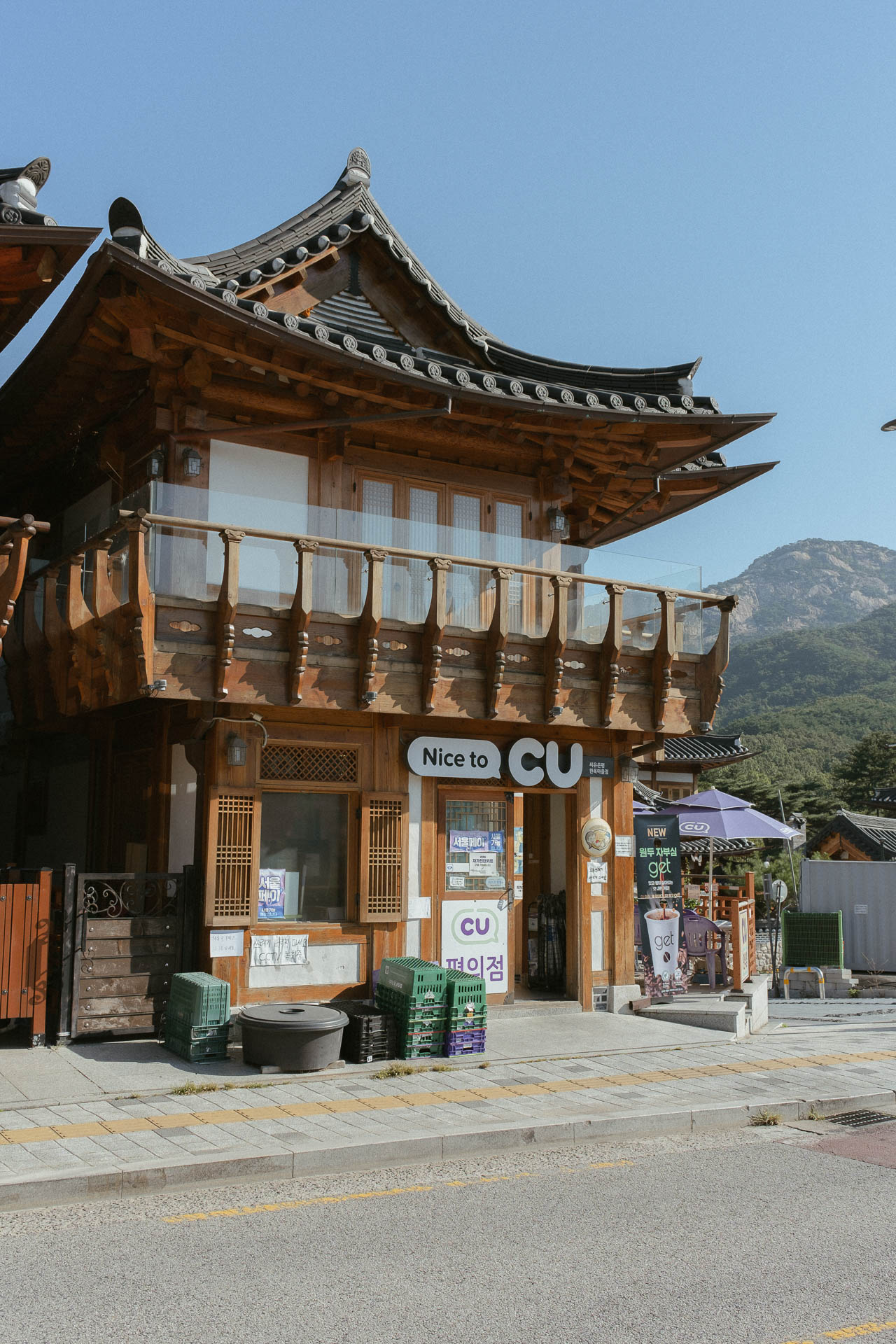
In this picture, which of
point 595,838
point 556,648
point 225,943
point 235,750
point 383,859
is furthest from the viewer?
point 595,838

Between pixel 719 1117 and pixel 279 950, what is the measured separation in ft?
16.1

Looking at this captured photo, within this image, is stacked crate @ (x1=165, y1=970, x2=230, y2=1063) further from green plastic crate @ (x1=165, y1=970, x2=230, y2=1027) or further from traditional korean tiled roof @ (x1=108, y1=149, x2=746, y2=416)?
traditional korean tiled roof @ (x1=108, y1=149, x2=746, y2=416)

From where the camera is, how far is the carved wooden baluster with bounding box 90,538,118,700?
39.6 feet

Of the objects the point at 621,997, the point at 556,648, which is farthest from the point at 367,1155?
the point at 621,997

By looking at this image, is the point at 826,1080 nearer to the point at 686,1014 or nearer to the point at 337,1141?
the point at 686,1014

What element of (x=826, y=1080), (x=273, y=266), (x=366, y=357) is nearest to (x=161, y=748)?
(x=366, y=357)

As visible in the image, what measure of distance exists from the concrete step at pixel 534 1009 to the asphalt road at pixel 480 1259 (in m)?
5.27

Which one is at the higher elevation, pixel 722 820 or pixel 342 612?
pixel 342 612

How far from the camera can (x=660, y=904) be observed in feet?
52.5

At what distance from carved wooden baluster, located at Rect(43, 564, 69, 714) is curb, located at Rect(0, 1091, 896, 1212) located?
7041 mm

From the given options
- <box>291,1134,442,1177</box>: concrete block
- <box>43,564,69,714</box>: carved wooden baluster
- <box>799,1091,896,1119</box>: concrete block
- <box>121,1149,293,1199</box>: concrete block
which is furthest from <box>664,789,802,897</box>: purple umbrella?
<box>121,1149,293,1199</box>: concrete block

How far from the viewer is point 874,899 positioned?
990 inches

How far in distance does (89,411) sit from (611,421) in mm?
6561

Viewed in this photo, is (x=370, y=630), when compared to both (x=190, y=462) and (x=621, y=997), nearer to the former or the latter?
(x=190, y=462)
